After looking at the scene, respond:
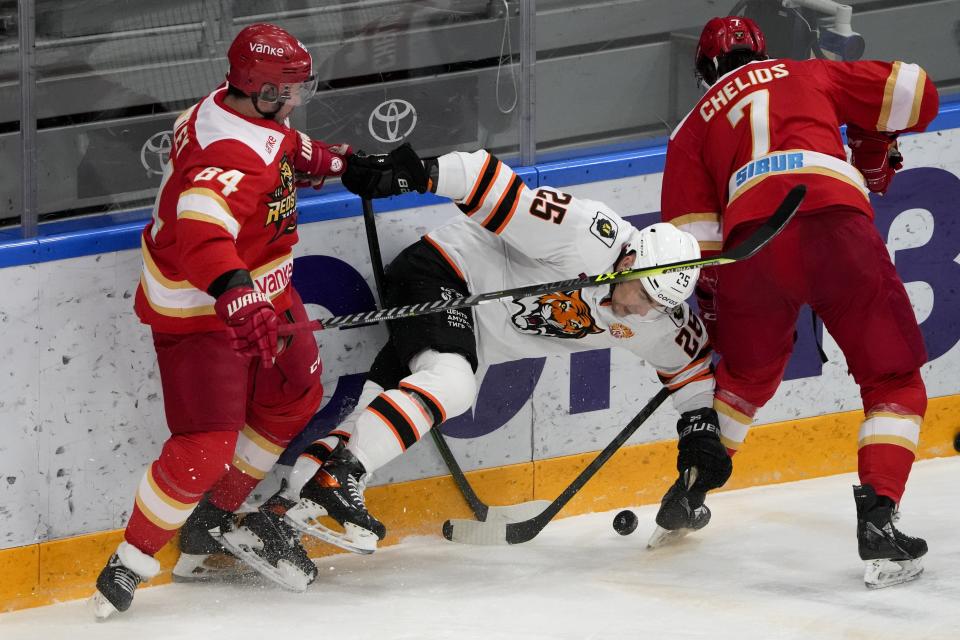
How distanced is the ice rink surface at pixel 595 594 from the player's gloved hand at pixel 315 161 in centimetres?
96

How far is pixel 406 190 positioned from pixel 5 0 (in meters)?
0.98

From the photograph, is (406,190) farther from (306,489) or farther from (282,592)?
(282,592)

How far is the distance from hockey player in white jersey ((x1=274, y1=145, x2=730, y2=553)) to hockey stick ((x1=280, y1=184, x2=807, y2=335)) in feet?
0.15

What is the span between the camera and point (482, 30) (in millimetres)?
3770

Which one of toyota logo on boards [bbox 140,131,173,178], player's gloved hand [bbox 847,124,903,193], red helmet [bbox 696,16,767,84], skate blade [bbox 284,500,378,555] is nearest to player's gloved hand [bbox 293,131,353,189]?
toyota logo on boards [bbox 140,131,173,178]

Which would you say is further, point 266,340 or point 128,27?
point 128,27

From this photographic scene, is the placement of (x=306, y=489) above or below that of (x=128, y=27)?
below

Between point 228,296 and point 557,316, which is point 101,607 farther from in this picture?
point 557,316

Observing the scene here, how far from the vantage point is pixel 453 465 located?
3768mm

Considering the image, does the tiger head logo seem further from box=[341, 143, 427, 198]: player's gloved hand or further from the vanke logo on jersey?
the vanke logo on jersey

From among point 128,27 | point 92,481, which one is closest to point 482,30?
point 128,27

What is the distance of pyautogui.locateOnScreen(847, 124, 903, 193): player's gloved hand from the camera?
3562mm

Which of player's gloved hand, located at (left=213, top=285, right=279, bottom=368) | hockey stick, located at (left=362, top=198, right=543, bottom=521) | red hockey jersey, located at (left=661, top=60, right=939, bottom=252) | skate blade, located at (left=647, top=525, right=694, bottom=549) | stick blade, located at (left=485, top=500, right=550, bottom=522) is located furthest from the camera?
stick blade, located at (left=485, top=500, right=550, bottom=522)

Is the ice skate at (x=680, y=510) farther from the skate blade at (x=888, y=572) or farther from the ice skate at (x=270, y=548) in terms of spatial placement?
the ice skate at (x=270, y=548)
